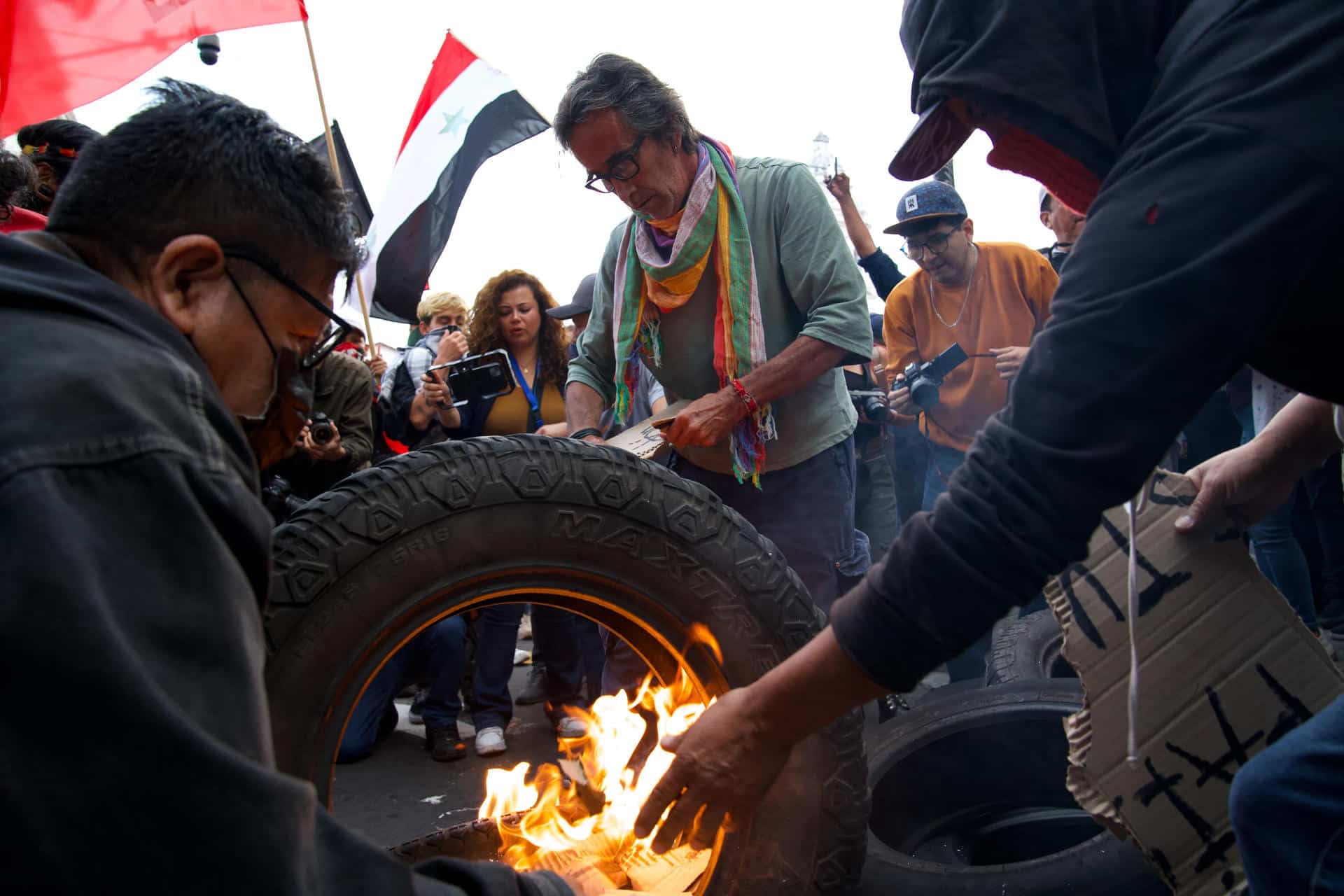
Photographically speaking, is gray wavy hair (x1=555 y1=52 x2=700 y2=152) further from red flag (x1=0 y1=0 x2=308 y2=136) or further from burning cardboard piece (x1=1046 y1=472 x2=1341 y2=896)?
red flag (x1=0 y1=0 x2=308 y2=136)

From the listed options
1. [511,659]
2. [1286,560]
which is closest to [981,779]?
[1286,560]

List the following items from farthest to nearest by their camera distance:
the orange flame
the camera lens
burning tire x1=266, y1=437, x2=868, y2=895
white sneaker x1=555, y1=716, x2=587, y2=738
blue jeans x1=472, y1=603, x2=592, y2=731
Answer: the camera lens
blue jeans x1=472, y1=603, x2=592, y2=731
white sneaker x1=555, y1=716, x2=587, y2=738
the orange flame
burning tire x1=266, y1=437, x2=868, y2=895

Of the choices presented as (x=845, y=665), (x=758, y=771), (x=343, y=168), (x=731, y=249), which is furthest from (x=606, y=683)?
(x=343, y=168)

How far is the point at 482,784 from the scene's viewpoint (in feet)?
12.4

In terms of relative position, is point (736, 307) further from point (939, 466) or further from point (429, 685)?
point (429, 685)

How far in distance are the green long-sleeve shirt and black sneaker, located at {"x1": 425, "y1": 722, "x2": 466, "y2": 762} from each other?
2163mm

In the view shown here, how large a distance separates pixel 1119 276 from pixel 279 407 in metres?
1.12

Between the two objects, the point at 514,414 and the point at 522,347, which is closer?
the point at 514,414

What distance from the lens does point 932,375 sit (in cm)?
405

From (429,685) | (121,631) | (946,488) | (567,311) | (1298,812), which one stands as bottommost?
(429,685)

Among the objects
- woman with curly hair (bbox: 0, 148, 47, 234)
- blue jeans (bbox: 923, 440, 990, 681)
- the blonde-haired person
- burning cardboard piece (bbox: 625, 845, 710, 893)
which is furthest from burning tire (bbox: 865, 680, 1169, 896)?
woman with curly hair (bbox: 0, 148, 47, 234)

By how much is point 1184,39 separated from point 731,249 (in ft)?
5.45

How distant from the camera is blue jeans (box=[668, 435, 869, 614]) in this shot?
274cm

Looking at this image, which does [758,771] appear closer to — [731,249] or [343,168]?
[731,249]
